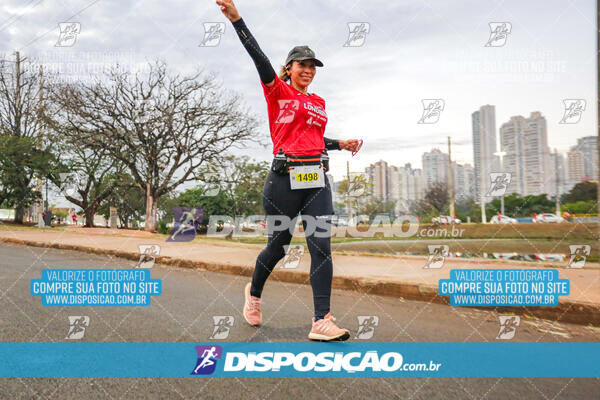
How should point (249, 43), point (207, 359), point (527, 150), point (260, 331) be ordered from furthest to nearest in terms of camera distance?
point (527, 150), point (260, 331), point (249, 43), point (207, 359)

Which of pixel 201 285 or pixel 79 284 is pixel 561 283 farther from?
pixel 79 284

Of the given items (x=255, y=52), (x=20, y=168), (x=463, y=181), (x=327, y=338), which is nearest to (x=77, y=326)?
(x=327, y=338)

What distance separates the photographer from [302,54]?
8.55ft

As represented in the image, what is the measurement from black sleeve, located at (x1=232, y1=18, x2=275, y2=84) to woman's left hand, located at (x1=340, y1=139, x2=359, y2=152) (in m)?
0.76

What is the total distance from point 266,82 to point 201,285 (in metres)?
3.16

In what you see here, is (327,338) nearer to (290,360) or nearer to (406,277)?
(290,360)

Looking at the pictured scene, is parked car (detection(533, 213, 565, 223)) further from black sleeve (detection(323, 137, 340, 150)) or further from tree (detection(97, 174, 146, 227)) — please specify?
tree (detection(97, 174, 146, 227))

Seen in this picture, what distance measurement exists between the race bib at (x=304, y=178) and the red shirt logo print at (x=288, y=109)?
32 cm

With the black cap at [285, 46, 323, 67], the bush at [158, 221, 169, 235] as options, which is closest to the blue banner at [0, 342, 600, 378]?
the black cap at [285, 46, 323, 67]

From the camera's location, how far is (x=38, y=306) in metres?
3.45

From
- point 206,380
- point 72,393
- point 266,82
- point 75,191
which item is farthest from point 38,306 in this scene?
point 75,191

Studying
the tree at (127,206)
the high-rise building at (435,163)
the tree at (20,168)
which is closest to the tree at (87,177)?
the tree at (20,168)

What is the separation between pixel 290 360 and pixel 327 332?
38cm

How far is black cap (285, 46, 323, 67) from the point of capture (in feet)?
8.51
